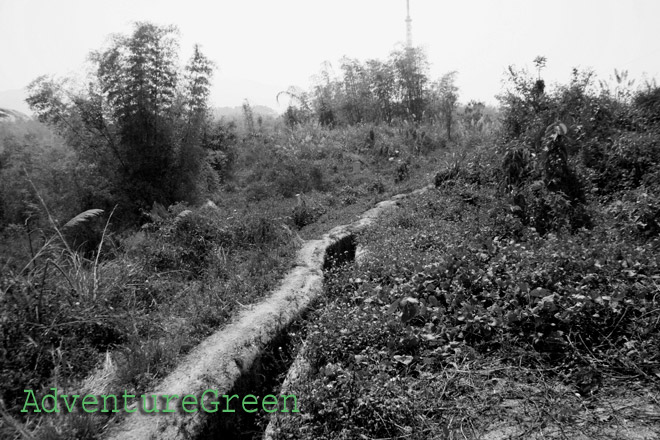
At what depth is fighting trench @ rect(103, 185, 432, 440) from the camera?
2.66 metres

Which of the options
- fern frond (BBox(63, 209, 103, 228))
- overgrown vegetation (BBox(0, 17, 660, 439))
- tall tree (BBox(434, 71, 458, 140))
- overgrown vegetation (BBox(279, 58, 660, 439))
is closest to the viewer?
overgrown vegetation (BBox(279, 58, 660, 439))

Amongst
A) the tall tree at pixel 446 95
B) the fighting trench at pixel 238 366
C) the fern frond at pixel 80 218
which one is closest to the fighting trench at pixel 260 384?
the fighting trench at pixel 238 366

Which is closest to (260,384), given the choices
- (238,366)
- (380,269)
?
(238,366)

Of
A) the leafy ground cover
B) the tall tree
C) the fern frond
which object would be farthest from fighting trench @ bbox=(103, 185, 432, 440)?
the tall tree

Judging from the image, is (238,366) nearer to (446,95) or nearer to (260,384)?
(260,384)

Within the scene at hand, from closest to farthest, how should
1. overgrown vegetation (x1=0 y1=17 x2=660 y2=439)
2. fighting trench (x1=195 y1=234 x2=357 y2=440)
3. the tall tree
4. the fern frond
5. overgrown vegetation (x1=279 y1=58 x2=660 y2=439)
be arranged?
1. overgrown vegetation (x1=279 y1=58 x2=660 y2=439)
2. overgrown vegetation (x1=0 y1=17 x2=660 y2=439)
3. fighting trench (x1=195 y1=234 x2=357 y2=440)
4. the fern frond
5. the tall tree

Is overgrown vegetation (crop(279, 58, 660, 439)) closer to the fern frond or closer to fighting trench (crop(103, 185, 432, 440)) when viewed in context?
fighting trench (crop(103, 185, 432, 440))

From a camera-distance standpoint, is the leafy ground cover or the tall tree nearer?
the leafy ground cover

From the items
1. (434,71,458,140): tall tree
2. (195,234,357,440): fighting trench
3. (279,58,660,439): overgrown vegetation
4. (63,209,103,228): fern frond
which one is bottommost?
(195,234,357,440): fighting trench

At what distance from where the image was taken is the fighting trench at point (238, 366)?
2.66m

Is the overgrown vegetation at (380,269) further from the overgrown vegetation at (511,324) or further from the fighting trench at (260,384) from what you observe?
the fighting trench at (260,384)

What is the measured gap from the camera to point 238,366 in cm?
338

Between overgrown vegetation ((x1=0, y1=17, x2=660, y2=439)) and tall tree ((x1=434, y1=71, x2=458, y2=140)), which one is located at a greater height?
tall tree ((x1=434, y1=71, x2=458, y2=140))

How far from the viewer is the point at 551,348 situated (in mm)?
2666
